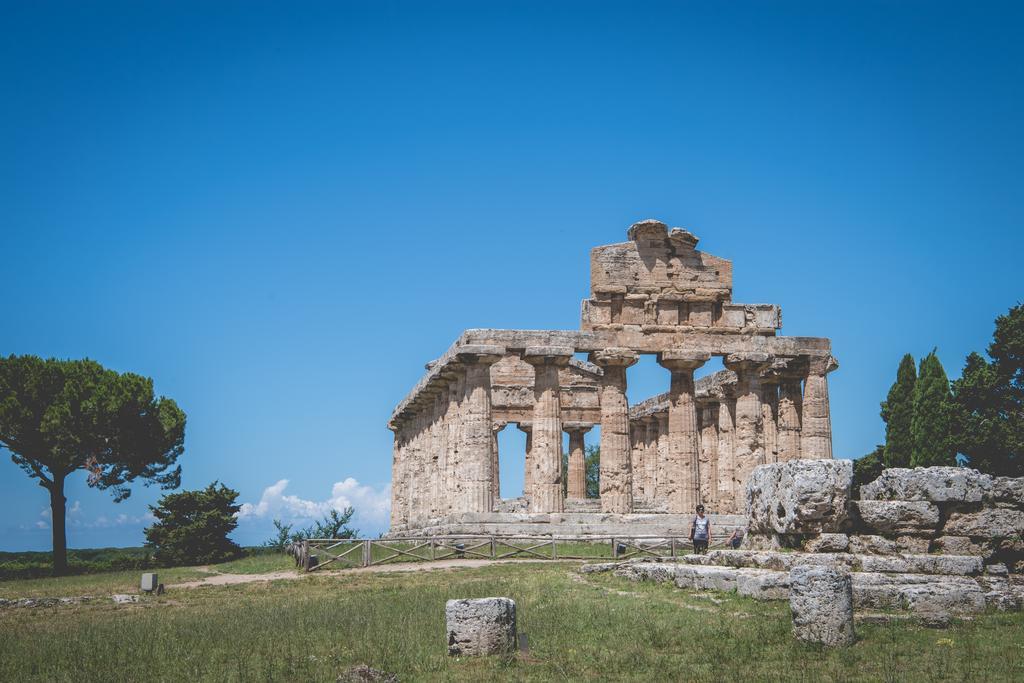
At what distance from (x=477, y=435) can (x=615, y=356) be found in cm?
548

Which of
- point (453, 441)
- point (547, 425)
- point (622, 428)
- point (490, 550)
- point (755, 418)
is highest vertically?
point (755, 418)

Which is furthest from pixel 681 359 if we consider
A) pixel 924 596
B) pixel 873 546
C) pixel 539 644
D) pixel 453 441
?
pixel 539 644

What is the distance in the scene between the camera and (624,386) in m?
36.7

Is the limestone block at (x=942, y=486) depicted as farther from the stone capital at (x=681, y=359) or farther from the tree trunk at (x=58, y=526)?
the tree trunk at (x=58, y=526)

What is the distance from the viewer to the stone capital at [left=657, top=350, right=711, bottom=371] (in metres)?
36.4

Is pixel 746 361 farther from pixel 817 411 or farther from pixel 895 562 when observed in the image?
pixel 895 562

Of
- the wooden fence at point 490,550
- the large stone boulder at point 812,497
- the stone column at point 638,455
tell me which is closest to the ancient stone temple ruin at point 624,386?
the wooden fence at point 490,550

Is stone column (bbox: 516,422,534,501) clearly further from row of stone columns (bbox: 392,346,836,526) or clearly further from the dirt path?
the dirt path

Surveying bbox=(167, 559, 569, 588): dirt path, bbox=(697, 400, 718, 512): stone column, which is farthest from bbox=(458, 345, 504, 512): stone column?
bbox=(697, 400, 718, 512): stone column

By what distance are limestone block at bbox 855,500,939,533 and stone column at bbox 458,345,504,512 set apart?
19.4 meters

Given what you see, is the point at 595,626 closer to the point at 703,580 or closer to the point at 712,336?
the point at 703,580

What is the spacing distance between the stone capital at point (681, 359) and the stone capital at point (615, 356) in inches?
44.5

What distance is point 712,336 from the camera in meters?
37.0

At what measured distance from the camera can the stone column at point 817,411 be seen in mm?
37188
